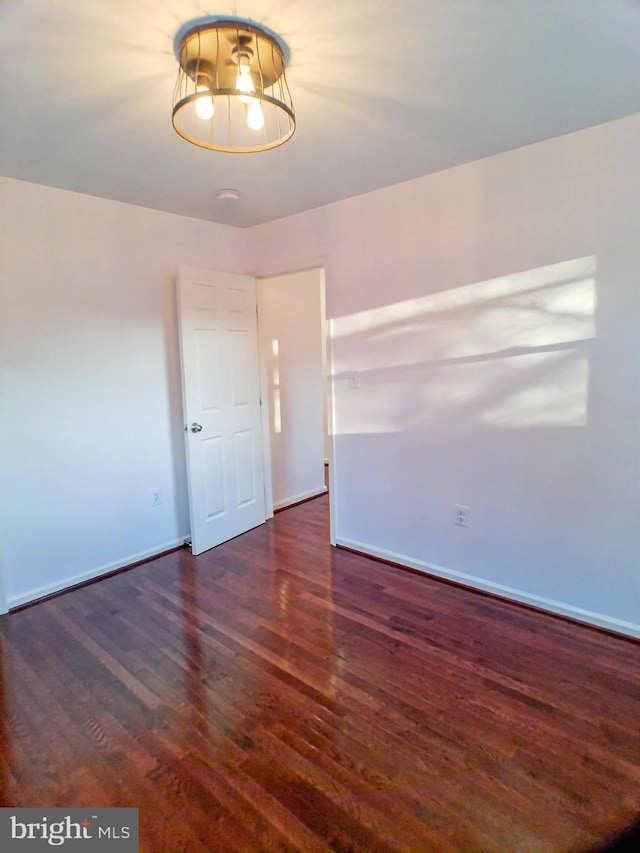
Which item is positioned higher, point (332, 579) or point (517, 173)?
point (517, 173)

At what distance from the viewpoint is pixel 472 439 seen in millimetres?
2682

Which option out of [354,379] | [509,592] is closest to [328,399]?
[354,379]

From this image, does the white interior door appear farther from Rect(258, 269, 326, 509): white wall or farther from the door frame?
Rect(258, 269, 326, 509): white wall

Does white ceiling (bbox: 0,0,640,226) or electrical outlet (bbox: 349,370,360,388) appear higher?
white ceiling (bbox: 0,0,640,226)

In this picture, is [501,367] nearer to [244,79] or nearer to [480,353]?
[480,353]

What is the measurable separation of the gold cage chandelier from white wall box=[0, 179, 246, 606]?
1.38 metres

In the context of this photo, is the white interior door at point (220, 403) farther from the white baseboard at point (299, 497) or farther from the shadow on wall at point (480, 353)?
the shadow on wall at point (480, 353)

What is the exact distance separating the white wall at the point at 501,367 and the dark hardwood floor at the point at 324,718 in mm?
377

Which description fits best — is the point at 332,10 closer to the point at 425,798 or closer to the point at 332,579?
the point at 425,798

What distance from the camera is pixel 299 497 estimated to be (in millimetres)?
4578

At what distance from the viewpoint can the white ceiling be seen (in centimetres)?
138

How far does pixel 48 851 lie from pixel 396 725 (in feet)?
3.90

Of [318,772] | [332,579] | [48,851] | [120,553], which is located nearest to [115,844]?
[48,851]

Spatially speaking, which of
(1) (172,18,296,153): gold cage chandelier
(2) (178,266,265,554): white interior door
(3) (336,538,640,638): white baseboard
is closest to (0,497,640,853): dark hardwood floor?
(3) (336,538,640,638): white baseboard
